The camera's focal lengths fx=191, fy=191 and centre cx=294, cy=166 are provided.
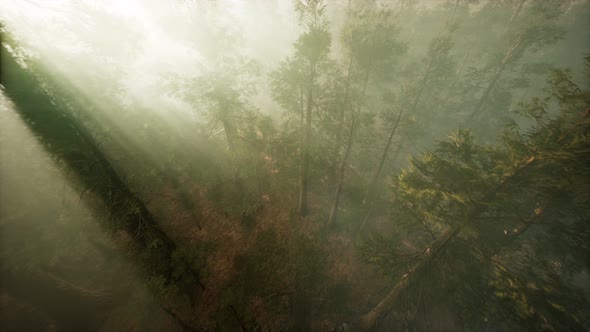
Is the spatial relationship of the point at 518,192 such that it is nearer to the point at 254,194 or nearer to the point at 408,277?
the point at 408,277

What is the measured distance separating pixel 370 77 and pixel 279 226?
11811mm

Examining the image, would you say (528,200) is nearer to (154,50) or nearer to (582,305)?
(582,305)

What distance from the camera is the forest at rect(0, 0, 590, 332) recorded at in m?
5.32

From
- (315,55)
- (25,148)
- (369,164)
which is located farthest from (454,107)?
(25,148)

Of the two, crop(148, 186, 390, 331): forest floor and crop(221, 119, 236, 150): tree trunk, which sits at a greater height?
crop(221, 119, 236, 150): tree trunk

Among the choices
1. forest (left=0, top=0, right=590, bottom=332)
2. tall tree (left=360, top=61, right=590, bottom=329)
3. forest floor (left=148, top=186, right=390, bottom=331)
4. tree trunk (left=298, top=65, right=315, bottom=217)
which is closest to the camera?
tall tree (left=360, top=61, right=590, bottom=329)

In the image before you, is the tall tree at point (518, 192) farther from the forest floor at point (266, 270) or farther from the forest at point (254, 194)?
the forest floor at point (266, 270)

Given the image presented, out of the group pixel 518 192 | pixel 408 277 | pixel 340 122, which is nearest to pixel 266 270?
pixel 408 277

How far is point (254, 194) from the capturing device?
12984mm

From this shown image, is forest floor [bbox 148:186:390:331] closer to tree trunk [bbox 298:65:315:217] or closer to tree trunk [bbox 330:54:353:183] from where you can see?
tree trunk [bbox 298:65:315:217]

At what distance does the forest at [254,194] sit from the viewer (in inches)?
209

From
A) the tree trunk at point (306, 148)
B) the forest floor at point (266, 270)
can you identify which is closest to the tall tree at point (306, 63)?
the tree trunk at point (306, 148)

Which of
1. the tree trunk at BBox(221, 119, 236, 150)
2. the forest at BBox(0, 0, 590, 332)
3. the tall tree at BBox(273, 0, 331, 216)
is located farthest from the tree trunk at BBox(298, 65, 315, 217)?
the tree trunk at BBox(221, 119, 236, 150)

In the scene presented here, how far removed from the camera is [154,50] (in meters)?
13.3
